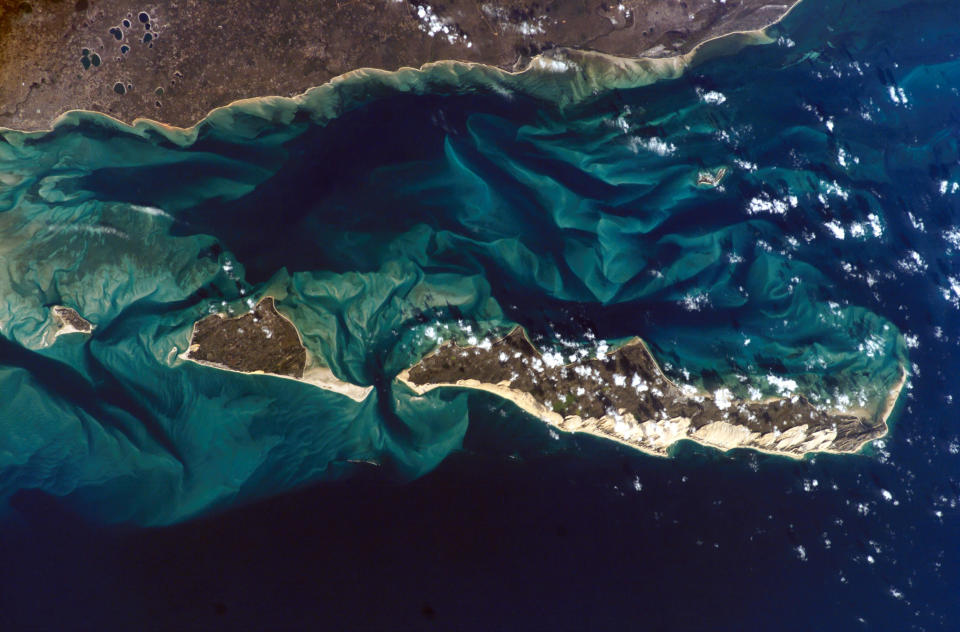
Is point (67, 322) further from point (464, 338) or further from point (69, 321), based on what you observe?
point (464, 338)

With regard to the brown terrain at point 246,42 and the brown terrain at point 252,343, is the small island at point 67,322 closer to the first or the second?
the brown terrain at point 252,343

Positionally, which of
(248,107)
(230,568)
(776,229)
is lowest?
(230,568)

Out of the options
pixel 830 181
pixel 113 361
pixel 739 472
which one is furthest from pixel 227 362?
pixel 830 181

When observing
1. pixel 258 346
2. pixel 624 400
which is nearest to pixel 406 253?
pixel 258 346

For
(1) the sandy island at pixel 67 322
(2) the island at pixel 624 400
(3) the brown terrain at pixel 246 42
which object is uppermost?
(3) the brown terrain at pixel 246 42

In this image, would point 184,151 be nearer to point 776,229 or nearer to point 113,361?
point 113,361

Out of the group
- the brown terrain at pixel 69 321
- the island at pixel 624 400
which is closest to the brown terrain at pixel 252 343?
the brown terrain at pixel 69 321

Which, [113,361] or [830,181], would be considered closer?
[113,361]
